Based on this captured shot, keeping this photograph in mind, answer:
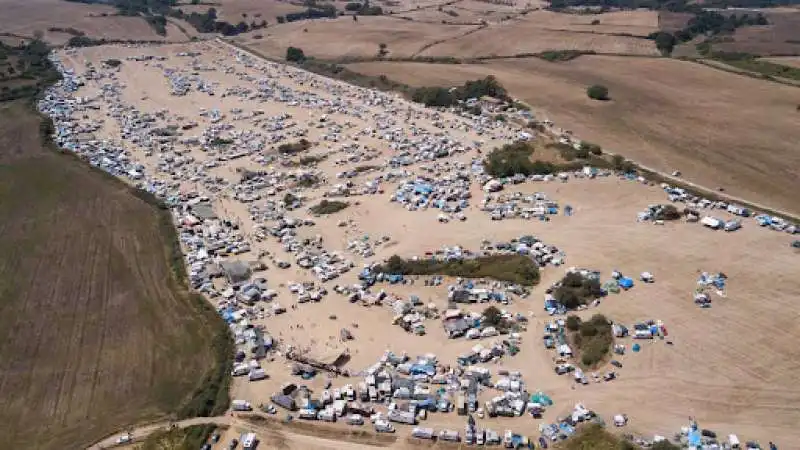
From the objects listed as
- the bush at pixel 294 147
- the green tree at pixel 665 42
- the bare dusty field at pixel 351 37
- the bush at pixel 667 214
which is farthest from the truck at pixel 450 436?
the bare dusty field at pixel 351 37

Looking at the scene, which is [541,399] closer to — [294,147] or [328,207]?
[328,207]

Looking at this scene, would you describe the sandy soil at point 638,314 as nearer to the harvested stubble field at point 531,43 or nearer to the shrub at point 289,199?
the shrub at point 289,199

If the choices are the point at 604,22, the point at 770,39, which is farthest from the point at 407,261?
the point at 604,22

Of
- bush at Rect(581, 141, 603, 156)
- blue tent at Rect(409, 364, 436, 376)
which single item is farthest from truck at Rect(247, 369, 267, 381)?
bush at Rect(581, 141, 603, 156)

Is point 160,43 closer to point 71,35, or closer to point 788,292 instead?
point 71,35

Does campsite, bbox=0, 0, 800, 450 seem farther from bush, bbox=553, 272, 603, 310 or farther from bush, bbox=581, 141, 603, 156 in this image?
bush, bbox=581, 141, 603, 156
